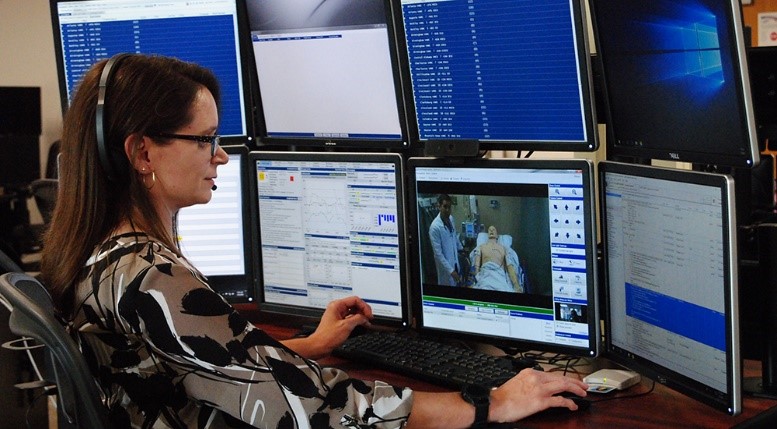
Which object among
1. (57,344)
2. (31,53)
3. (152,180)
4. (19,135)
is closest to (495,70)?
(152,180)

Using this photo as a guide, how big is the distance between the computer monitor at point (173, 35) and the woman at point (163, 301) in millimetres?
735

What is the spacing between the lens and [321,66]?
218cm

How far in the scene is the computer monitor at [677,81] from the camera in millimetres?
1431

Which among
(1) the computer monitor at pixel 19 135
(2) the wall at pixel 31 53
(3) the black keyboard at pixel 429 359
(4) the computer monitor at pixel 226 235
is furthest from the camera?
(2) the wall at pixel 31 53

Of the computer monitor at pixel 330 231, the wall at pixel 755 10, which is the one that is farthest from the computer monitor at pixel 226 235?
the wall at pixel 755 10

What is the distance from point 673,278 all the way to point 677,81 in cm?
33

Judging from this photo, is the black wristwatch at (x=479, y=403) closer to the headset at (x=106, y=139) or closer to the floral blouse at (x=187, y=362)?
the floral blouse at (x=187, y=362)

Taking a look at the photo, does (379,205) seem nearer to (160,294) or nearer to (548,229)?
(548,229)

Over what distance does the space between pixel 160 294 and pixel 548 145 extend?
0.86m

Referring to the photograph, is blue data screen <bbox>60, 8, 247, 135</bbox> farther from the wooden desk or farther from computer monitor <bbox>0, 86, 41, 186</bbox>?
computer monitor <bbox>0, 86, 41, 186</bbox>

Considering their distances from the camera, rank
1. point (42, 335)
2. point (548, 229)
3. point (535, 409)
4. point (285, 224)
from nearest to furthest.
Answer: point (42, 335)
point (535, 409)
point (548, 229)
point (285, 224)

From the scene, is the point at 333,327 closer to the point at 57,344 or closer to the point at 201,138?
the point at 201,138

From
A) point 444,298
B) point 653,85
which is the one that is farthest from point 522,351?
point 653,85

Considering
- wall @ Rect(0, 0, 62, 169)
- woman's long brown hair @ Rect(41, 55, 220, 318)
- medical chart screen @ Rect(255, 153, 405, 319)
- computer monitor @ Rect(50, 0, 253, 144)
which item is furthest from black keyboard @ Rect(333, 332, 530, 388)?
wall @ Rect(0, 0, 62, 169)
